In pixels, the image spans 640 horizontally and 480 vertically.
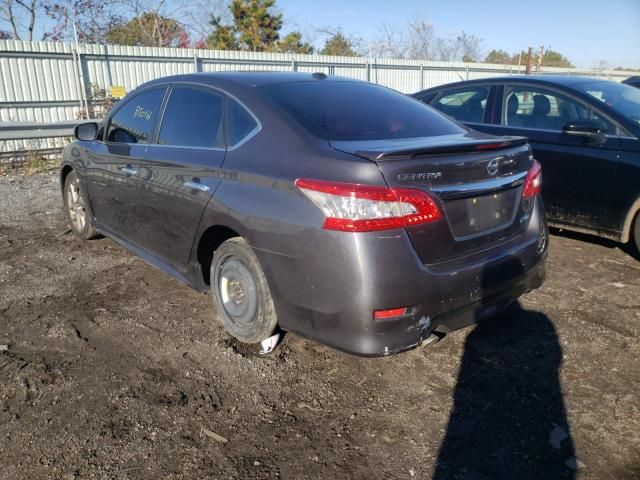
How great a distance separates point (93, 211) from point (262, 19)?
30.3 m

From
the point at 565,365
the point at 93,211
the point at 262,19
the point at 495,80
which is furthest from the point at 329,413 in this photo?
the point at 262,19

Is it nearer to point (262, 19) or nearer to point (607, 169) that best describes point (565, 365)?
point (607, 169)

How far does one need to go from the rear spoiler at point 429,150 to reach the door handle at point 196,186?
107cm

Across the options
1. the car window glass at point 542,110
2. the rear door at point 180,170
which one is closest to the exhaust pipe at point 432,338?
the rear door at point 180,170

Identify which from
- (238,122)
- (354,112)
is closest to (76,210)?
(238,122)

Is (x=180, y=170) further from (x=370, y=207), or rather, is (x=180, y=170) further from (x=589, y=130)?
(x=589, y=130)

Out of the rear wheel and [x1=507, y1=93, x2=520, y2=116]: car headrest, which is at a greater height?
[x1=507, y1=93, x2=520, y2=116]: car headrest

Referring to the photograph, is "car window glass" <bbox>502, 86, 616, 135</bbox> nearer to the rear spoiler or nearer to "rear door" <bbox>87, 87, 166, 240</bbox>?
the rear spoiler

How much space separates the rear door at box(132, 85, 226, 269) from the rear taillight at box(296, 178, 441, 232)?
95cm

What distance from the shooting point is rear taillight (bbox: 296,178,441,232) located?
241 cm

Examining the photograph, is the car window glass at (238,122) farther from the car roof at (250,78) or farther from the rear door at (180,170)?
the car roof at (250,78)

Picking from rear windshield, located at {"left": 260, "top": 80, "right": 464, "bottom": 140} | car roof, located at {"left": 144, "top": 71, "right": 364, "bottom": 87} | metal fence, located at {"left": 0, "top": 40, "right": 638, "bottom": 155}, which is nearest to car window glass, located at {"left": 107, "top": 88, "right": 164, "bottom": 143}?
car roof, located at {"left": 144, "top": 71, "right": 364, "bottom": 87}

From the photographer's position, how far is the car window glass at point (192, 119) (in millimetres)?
3367

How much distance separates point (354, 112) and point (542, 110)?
2.94 m
